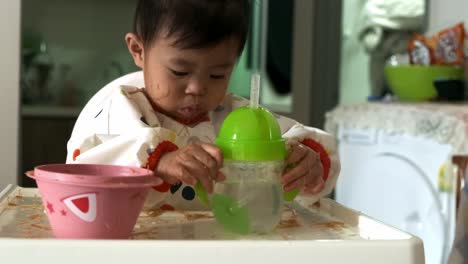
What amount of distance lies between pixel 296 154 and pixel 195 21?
189 mm

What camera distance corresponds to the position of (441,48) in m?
2.20

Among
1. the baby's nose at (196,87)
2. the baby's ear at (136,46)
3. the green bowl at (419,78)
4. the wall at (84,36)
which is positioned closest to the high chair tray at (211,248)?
the baby's nose at (196,87)

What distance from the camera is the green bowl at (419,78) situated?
7.07 feet

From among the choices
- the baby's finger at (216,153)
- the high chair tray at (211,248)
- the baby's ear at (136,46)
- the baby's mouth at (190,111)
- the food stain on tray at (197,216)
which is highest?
the baby's ear at (136,46)

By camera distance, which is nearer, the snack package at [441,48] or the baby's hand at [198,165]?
the baby's hand at [198,165]

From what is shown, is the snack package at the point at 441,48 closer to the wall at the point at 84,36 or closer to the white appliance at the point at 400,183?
the white appliance at the point at 400,183

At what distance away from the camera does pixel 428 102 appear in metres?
2.10

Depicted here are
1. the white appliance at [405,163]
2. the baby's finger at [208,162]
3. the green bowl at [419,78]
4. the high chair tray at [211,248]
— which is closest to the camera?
the high chair tray at [211,248]

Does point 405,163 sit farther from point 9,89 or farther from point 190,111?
point 190,111

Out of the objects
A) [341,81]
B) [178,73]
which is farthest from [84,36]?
[178,73]

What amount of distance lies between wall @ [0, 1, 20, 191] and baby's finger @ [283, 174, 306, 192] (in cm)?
116

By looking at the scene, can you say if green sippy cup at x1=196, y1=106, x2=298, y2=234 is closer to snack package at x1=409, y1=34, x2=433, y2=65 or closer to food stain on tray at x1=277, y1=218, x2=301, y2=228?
food stain on tray at x1=277, y1=218, x2=301, y2=228

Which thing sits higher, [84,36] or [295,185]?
[84,36]

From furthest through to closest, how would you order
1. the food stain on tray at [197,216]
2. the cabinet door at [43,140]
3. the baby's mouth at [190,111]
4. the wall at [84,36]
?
the wall at [84,36]
the cabinet door at [43,140]
the baby's mouth at [190,111]
the food stain on tray at [197,216]
